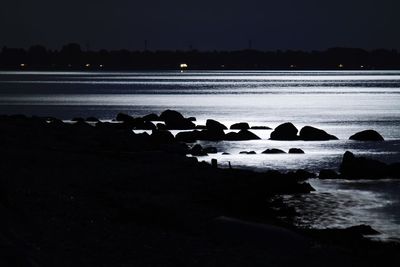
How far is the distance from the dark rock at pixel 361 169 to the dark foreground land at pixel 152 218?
4.96 ft

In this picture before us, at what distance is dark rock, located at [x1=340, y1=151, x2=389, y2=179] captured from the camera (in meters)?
28.7

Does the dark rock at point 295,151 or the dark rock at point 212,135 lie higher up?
the dark rock at point 295,151

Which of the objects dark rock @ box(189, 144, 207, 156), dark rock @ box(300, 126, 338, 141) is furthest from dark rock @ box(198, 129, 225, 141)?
dark rock @ box(189, 144, 207, 156)

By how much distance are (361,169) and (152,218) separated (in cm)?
1404

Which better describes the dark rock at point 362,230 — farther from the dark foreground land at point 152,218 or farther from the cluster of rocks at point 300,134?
the cluster of rocks at point 300,134

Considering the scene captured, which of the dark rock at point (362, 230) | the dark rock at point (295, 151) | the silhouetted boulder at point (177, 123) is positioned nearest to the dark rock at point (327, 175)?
the dark rock at point (295, 151)

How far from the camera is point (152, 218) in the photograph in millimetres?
17016

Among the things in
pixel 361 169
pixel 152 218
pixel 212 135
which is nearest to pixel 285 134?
pixel 212 135

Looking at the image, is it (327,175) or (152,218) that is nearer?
(152,218)

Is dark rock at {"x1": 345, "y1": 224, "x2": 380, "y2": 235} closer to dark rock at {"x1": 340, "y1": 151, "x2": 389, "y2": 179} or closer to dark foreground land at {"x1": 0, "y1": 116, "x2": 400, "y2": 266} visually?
dark foreground land at {"x1": 0, "y1": 116, "x2": 400, "y2": 266}

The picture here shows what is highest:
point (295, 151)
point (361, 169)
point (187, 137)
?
point (361, 169)

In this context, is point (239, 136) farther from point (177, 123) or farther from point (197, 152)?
point (197, 152)

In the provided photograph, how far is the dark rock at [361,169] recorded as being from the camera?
94.2 ft

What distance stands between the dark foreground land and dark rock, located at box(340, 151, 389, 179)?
4.96 ft
